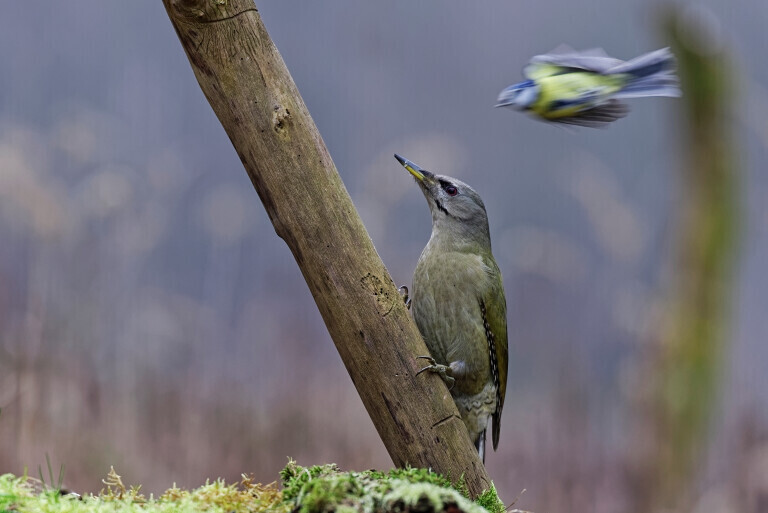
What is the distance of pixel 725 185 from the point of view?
4.07m

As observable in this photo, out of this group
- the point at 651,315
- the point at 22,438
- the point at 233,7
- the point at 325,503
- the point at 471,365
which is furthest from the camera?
the point at 651,315

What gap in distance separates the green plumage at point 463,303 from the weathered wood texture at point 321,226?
541mm

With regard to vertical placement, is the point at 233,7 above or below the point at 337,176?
above

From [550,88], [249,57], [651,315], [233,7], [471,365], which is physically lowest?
[651,315]

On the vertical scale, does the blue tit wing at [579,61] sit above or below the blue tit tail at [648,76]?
above

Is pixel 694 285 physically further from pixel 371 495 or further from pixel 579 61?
pixel 371 495

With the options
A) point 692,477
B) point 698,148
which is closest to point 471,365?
point 692,477

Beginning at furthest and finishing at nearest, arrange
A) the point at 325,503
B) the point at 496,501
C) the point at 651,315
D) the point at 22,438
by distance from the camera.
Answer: the point at 651,315 < the point at 22,438 < the point at 496,501 < the point at 325,503

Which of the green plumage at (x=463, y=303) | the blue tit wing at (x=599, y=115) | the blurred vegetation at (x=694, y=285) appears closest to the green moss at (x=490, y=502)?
the green plumage at (x=463, y=303)

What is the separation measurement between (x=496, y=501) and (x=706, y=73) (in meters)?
2.68

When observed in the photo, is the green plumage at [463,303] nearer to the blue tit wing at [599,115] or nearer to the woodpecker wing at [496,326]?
the woodpecker wing at [496,326]

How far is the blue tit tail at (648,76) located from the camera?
2.21m

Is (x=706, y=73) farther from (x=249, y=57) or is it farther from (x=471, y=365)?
(x=249, y=57)

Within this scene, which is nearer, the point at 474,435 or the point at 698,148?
the point at 474,435
